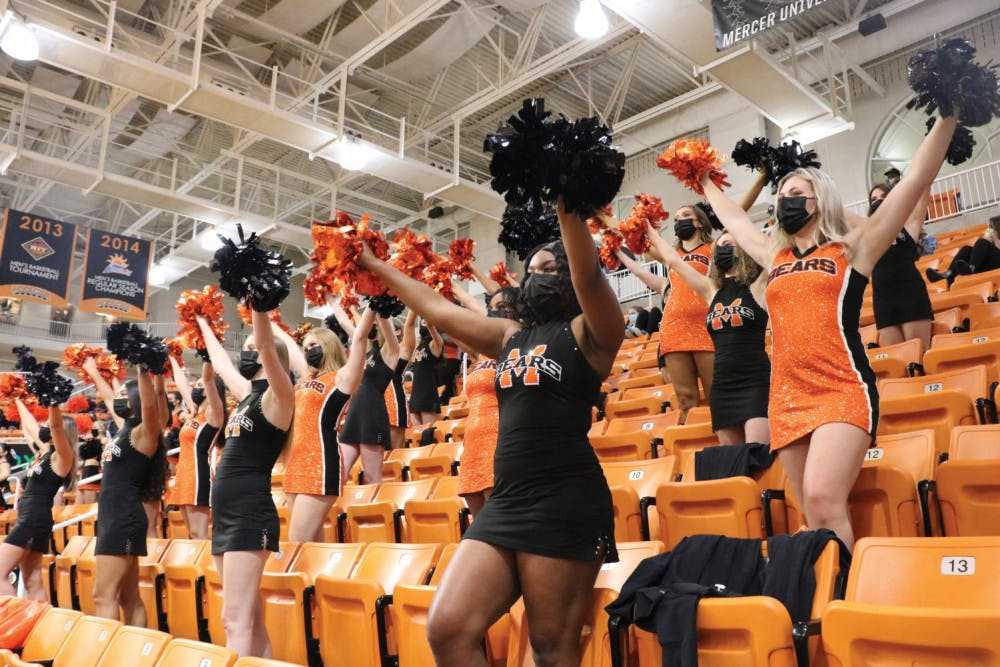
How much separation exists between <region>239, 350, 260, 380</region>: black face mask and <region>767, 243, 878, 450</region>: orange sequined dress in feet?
8.60

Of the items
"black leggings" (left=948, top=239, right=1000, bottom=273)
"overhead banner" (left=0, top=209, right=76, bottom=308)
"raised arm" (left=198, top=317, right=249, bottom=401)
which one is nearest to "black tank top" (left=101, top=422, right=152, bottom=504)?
"raised arm" (left=198, top=317, right=249, bottom=401)

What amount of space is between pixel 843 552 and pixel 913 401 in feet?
4.66

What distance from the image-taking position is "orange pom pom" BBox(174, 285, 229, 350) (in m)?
3.79

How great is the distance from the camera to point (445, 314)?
1.95 metres

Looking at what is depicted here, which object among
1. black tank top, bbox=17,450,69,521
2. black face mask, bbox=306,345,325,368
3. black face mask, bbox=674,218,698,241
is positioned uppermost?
black face mask, bbox=674,218,698,241

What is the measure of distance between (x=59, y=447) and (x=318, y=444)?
7.18ft

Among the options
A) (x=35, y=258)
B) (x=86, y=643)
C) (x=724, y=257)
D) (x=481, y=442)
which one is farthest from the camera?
(x=35, y=258)

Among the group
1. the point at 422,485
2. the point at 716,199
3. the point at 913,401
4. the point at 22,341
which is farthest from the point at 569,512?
the point at 22,341

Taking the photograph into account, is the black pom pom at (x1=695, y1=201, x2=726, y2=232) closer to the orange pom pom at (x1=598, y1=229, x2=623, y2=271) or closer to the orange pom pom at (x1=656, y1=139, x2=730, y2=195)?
the orange pom pom at (x1=598, y1=229, x2=623, y2=271)

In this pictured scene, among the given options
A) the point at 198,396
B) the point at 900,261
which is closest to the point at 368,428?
the point at 198,396

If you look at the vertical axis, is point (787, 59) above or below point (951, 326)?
above

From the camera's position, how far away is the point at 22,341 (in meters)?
18.9

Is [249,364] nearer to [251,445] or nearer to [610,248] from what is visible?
[251,445]

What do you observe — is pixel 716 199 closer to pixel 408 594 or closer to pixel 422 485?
pixel 408 594
